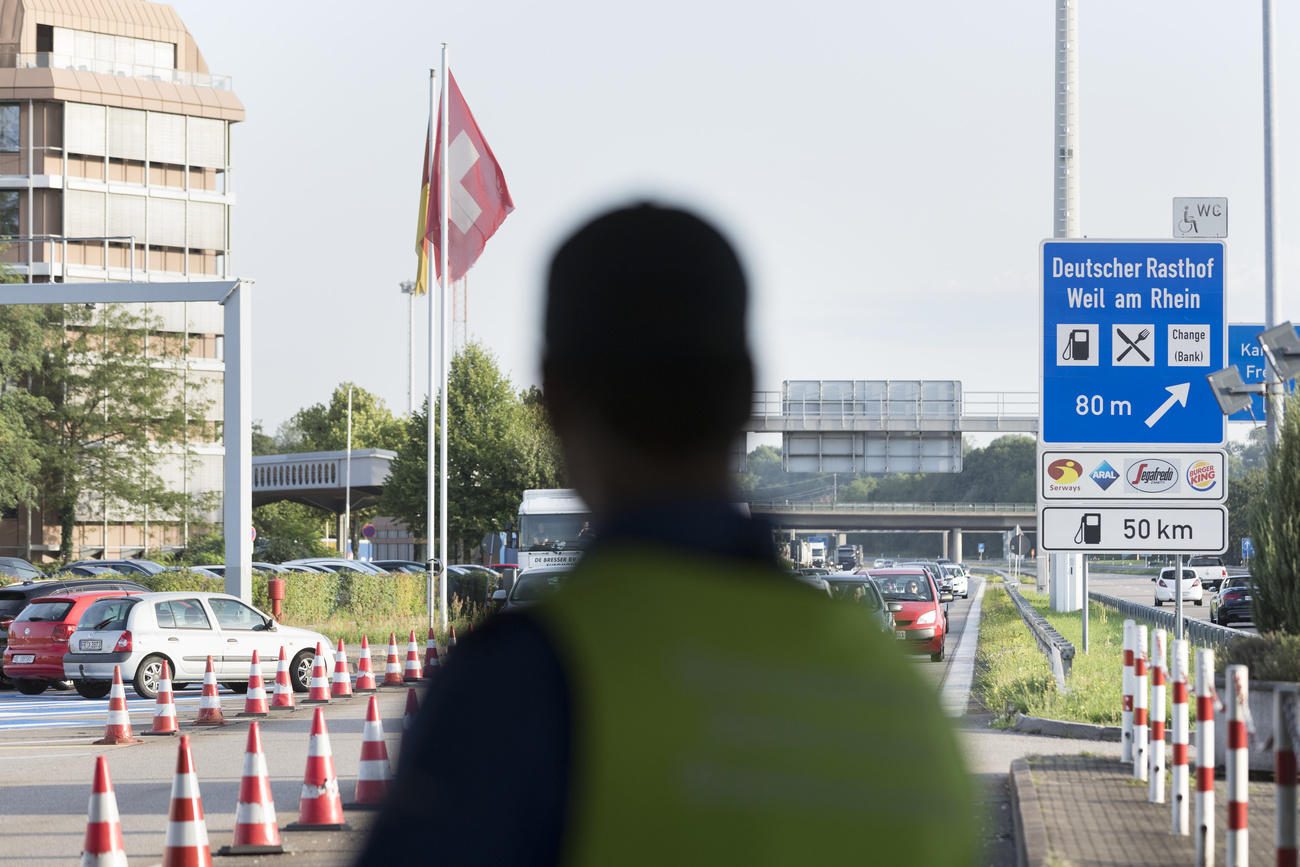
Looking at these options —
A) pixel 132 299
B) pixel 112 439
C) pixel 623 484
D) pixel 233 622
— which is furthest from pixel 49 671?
pixel 112 439

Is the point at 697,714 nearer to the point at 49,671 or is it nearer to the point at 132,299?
the point at 49,671

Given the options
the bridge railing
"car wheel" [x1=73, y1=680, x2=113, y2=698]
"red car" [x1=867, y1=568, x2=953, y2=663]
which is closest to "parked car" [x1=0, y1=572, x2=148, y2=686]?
"car wheel" [x1=73, y1=680, x2=113, y2=698]

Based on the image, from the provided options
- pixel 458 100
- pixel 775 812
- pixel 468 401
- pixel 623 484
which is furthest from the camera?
pixel 468 401

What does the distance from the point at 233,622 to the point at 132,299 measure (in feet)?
24.0

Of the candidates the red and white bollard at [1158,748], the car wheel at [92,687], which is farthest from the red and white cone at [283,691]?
the red and white bollard at [1158,748]

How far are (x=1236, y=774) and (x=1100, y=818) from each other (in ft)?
9.15

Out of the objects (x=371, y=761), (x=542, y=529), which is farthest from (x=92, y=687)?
(x=542, y=529)

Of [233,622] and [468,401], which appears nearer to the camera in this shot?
[233,622]

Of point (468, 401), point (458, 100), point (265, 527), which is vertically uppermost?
point (458, 100)

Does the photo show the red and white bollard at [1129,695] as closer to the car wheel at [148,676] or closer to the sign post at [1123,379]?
→ the sign post at [1123,379]

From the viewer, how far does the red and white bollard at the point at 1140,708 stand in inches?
412

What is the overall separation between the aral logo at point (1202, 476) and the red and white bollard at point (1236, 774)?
7.36 m

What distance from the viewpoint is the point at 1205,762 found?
7195 millimetres

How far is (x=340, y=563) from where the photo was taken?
49781 millimetres
